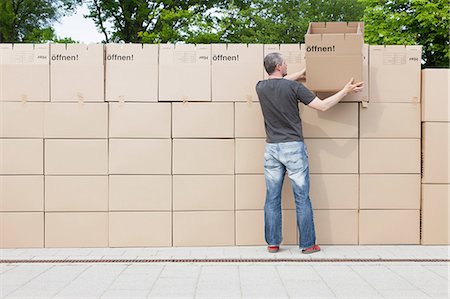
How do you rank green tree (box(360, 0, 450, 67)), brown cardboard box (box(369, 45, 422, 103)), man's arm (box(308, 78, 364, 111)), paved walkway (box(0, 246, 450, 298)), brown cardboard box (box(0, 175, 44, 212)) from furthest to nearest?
green tree (box(360, 0, 450, 67)) → brown cardboard box (box(369, 45, 422, 103)) → brown cardboard box (box(0, 175, 44, 212)) → man's arm (box(308, 78, 364, 111)) → paved walkway (box(0, 246, 450, 298))

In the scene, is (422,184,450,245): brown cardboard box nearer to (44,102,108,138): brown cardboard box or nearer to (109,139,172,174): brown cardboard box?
(109,139,172,174): brown cardboard box

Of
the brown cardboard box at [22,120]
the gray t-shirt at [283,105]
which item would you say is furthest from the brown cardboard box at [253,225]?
the brown cardboard box at [22,120]

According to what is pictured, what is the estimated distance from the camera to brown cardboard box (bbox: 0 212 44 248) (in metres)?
5.44

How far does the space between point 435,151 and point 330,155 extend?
109 centimetres

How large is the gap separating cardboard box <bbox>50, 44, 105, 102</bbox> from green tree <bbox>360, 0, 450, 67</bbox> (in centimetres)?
1995

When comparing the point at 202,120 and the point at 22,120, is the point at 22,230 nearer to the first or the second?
the point at 22,120

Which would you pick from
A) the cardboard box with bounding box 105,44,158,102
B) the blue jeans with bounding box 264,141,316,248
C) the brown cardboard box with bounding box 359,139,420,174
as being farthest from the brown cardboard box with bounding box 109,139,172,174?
the brown cardboard box with bounding box 359,139,420,174

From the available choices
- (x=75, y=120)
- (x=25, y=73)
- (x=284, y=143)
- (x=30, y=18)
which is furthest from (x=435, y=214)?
(x=30, y=18)

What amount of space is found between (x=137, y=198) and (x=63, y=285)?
1482 millimetres

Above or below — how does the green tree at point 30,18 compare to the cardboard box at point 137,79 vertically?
above

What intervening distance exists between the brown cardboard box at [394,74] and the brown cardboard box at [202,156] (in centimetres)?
162

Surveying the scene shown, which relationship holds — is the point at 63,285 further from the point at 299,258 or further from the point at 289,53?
the point at 289,53

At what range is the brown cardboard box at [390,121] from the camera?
18.2 ft

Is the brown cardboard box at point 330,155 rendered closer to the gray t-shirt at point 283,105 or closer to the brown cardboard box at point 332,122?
the brown cardboard box at point 332,122
